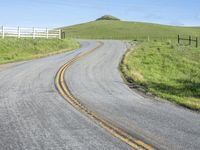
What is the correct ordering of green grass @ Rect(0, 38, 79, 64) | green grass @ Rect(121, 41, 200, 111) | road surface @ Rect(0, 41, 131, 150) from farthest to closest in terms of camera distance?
green grass @ Rect(0, 38, 79, 64)
green grass @ Rect(121, 41, 200, 111)
road surface @ Rect(0, 41, 131, 150)

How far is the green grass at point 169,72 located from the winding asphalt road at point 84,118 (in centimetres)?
148

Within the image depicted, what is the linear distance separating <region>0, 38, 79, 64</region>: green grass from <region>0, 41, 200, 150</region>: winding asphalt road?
63.3ft

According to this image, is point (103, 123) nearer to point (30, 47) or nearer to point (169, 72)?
point (169, 72)

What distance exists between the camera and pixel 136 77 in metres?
22.9

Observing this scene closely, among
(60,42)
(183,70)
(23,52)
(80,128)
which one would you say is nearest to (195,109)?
(80,128)

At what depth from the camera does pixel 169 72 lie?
32.2m

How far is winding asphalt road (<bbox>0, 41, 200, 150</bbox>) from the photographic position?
9.23 meters

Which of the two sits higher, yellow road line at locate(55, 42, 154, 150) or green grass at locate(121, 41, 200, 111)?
green grass at locate(121, 41, 200, 111)

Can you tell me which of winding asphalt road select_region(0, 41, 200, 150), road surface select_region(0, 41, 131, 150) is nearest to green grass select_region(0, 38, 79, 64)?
winding asphalt road select_region(0, 41, 200, 150)

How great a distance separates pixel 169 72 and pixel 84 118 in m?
21.3

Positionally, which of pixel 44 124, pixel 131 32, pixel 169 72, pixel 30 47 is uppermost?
pixel 131 32

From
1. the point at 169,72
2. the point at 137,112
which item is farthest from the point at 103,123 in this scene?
the point at 169,72

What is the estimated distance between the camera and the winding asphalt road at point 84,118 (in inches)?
364

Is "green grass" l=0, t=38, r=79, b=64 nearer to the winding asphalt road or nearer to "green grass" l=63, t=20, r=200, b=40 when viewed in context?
the winding asphalt road
